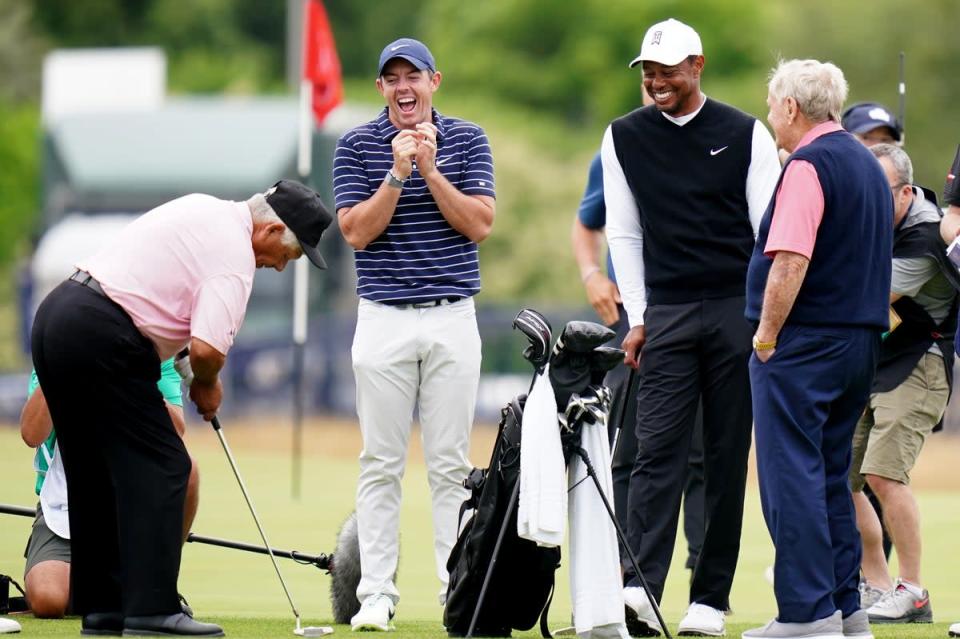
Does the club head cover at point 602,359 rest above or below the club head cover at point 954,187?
below

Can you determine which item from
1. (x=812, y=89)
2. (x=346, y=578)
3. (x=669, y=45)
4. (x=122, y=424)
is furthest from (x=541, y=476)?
(x=669, y=45)

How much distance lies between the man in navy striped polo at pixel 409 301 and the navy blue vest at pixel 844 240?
1393 millimetres

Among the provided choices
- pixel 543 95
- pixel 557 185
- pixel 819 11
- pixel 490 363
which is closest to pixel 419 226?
pixel 490 363

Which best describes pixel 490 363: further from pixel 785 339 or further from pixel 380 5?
pixel 380 5

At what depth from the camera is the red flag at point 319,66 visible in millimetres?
15078

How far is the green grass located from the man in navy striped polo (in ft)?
1.76

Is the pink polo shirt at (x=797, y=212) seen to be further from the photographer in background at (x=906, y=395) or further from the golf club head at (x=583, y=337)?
the photographer in background at (x=906, y=395)

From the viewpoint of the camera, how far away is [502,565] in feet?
21.5

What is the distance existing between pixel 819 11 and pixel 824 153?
37229mm

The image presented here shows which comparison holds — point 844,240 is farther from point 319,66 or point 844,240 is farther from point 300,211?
point 319,66

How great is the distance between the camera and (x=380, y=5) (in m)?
67.3

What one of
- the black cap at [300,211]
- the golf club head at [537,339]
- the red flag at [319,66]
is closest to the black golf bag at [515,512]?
the golf club head at [537,339]

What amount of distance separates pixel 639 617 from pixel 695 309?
1.27 m

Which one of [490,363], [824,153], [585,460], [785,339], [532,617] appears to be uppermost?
[824,153]
